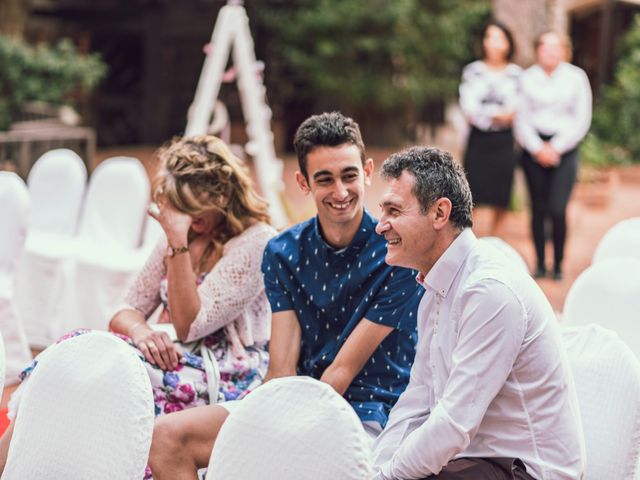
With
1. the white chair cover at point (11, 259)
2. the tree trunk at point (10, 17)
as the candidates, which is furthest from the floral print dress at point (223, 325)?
the tree trunk at point (10, 17)

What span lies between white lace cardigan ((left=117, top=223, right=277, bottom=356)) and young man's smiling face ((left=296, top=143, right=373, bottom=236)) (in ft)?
1.31

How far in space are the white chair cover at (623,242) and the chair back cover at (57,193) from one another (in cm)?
330

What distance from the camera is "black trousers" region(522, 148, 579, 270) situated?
24.8ft

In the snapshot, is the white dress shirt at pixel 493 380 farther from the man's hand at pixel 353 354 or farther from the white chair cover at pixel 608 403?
the man's hand at pixel 353 354

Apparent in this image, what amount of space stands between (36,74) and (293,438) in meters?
10.3

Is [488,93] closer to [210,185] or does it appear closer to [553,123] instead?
[553,123]

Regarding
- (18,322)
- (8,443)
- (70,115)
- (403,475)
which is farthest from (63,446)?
(70,115)

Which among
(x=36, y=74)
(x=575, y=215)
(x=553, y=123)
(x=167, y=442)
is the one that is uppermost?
(x=36, y=74)

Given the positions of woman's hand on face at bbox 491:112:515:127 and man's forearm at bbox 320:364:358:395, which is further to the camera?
woman's hand on face at bbox 491:112:515:127

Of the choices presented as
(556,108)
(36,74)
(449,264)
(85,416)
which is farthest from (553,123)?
(36,74)

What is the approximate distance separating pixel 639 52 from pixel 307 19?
4.85 meters

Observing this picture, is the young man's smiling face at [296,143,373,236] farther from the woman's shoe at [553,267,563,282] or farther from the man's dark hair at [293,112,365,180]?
the woman's shoe at [553,267,563,282]

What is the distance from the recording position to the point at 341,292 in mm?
3123

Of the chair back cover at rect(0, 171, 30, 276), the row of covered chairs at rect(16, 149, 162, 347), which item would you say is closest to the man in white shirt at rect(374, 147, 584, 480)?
the chair back cover at rect(0, 171, 30, 276)
